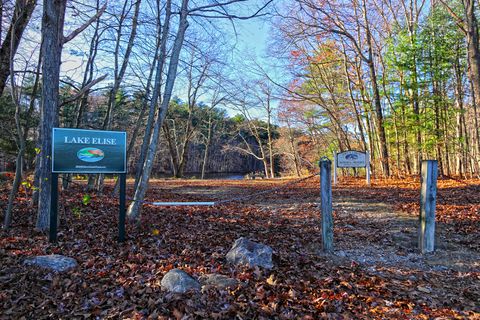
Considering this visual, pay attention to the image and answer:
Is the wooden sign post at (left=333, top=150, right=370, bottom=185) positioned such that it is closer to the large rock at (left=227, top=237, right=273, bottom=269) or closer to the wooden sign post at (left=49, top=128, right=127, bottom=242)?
the large rock at (left=227, top=237, right=273, bottom=269)

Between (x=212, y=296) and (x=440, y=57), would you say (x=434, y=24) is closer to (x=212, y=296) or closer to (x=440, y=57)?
(x=440, y=57)

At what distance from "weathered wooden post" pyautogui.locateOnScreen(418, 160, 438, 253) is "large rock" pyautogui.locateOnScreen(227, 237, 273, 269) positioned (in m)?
2.65

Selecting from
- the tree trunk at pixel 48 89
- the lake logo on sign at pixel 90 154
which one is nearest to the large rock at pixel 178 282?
the lake logo on sign at pixel 90 154

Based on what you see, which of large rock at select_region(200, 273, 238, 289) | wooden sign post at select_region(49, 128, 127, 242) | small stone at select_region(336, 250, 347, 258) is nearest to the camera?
large rock at select_region(200, 273, 238, 289)

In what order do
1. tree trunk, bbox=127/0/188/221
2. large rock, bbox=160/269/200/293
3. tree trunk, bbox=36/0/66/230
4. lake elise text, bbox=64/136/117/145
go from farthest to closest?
→ tree trunk, bbox=127/0/188/221 → tree trunk, bbox=36/0/66/230 → lake elise text, bbox=64/136/117/145 → large rock, bbox=160/269/200/293

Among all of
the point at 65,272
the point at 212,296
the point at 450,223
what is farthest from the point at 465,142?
the point at 65,272

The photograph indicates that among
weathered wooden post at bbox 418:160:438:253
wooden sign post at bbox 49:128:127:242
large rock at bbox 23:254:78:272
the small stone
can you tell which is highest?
wooden sign post at bbox 49:128:127:242

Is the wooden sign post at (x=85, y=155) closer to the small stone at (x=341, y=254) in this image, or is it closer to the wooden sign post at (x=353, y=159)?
the small stone at (x=341, y=254)

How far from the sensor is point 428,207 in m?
4.89

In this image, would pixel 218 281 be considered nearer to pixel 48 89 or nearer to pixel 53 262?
pixel 53 262

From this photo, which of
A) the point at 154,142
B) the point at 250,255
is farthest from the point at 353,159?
the point at 250,255

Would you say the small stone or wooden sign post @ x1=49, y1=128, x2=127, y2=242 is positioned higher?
wooden sign post @ x1=49, y1=128, x2=127, y2=242

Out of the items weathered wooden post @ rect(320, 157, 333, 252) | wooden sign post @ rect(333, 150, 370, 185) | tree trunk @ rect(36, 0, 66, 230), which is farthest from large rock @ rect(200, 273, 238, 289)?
wooden sign post @ rect(333, 150, 370, 185)

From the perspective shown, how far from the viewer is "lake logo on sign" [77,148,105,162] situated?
4656mm
